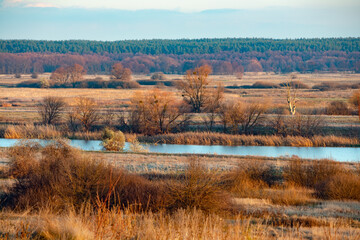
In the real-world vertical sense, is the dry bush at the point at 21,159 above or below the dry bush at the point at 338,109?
above

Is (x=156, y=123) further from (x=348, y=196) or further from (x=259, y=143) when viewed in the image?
(x=348, y=196)

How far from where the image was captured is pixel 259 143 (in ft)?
114

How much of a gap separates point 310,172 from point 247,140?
56.4 feet

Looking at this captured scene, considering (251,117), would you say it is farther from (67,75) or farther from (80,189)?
(67,75)

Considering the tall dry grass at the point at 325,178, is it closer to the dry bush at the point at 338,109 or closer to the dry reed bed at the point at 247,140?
the dry reed bed at the point at 247,140

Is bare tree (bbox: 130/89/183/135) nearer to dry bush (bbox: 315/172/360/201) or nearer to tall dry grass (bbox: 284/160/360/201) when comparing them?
tall dry grass (bbox: 284/160/360/201)

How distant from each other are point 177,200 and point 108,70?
148m

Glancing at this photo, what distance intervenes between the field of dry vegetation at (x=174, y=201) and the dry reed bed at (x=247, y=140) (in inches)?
598

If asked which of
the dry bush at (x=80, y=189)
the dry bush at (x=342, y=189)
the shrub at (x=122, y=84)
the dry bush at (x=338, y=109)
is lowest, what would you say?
the shrub at (x=122, y=84)

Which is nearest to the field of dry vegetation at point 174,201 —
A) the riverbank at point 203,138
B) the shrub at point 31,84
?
the riverbank at point 203,138

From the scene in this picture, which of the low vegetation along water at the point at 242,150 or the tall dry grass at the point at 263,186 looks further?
the low vegetation along water at the point at 242,150

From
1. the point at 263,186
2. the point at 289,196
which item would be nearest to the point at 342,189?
the point at 289,196

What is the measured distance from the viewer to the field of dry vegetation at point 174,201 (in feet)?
24.8

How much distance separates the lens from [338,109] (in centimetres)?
4641
